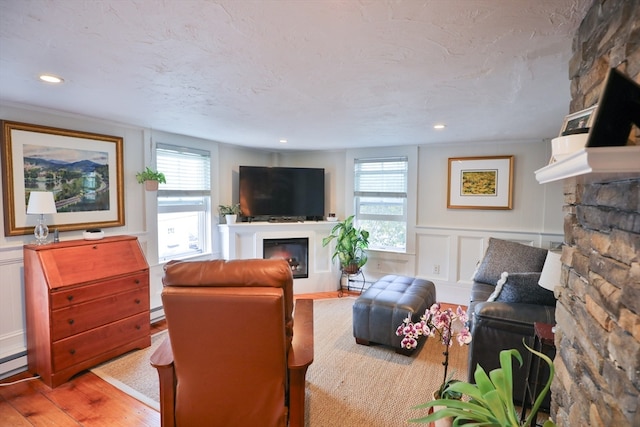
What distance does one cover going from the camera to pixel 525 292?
238 centimetres

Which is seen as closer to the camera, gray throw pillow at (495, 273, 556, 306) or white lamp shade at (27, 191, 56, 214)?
gray throw pillow at (495, 273, 556, 306)

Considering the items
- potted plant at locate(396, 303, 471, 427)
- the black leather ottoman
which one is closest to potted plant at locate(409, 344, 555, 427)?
potted plant at locate(396, 303, 471, 427)

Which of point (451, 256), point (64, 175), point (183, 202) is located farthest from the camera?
point (451, 256)

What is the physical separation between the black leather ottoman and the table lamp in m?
2.76

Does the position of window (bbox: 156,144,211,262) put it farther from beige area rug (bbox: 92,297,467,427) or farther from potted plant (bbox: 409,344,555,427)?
potted plant (bbox: 409,344,555,427)

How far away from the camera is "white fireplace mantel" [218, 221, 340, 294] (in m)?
4.57

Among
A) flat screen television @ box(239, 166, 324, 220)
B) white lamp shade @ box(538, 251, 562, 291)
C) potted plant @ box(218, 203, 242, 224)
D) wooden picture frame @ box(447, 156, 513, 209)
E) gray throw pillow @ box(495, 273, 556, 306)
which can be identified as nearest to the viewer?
white lamp shade @ box(538, 251, 562, 291)

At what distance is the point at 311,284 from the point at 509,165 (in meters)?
3.14

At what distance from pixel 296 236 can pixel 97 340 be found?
268 centimetres

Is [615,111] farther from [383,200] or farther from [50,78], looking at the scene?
[383,200]

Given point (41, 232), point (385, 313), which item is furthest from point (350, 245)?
point (41, 232)

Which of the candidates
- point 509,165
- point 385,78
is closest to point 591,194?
point 385,78

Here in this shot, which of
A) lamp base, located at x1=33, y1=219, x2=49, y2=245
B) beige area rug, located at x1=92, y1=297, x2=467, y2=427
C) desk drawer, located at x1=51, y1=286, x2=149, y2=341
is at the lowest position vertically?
beige area rug, located at x1=92, y1=297, x2=467, y2=427

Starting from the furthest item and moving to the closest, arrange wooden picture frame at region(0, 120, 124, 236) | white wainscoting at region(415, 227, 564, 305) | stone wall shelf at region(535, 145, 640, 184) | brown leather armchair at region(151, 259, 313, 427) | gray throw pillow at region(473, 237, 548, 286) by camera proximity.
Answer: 1. white wainscoting at region(415, 227, 564, 305)
2. gray throw pillow at region(473, 237, 548, 286)
3. wooden picture frame at region(0, 120, 124, 236)
4. brown leather armchair at region(151, 259, 313, 427)
5. stone wall shelf at region(535, 145, 640, 184)
